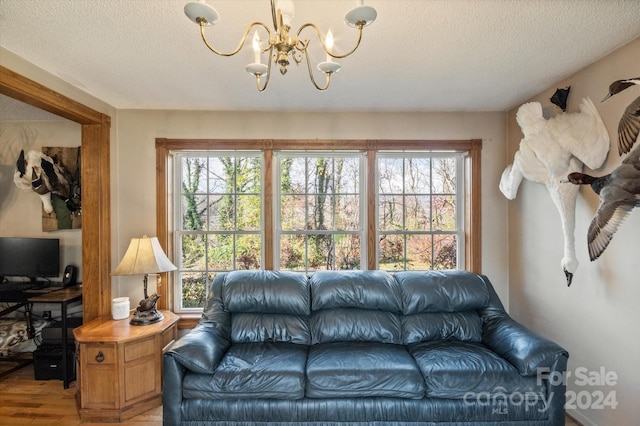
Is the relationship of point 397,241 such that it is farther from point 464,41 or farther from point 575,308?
point 464,41

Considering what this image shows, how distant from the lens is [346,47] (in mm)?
1816

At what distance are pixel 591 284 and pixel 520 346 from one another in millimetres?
679

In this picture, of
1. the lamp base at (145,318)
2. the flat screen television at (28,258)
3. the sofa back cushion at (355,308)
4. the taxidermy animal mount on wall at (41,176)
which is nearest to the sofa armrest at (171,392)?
the lamp base at (145,318)

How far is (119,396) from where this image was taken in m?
2.19

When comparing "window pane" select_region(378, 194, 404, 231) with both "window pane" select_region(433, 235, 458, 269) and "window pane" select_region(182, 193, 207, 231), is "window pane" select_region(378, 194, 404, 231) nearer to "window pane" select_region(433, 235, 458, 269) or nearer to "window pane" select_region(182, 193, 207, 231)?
"window pane" select_region(433, 235, 458, 269)

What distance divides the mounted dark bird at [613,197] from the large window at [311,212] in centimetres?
126

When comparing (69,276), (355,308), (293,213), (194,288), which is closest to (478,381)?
(355,308)

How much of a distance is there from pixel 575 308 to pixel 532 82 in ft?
5.77

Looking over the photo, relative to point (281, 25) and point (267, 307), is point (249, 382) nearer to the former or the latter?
point (267, 307)

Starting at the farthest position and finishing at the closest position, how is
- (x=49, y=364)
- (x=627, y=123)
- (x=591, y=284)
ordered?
(x=49, y=364)
(x=591, y=284)
(x=627, y=123)

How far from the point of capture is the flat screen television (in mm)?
2967

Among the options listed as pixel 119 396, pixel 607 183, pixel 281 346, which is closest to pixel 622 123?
pixel 607 183

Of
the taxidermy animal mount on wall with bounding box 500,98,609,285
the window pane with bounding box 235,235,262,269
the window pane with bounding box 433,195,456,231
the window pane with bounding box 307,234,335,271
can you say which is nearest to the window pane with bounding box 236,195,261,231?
the window pane with bounding box 235,235,262,269

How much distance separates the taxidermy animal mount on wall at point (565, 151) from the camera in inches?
75.9
